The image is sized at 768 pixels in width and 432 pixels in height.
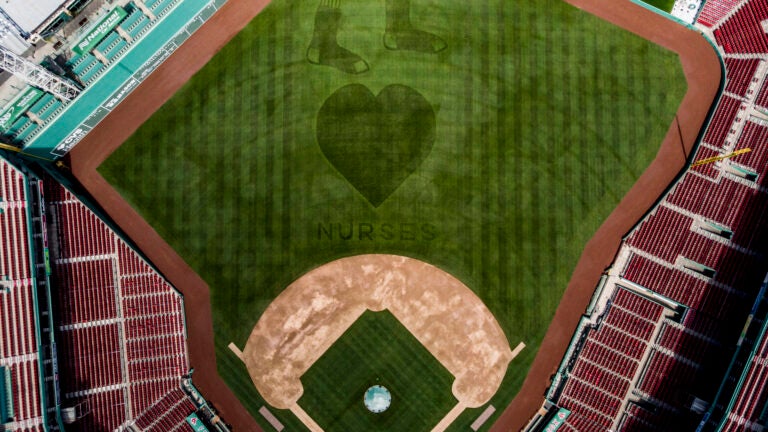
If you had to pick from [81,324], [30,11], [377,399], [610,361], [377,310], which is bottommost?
[81,324]

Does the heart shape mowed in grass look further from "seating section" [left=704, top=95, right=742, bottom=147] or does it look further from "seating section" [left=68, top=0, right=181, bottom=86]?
"seating section" [left=704, top=95, right=742, bottom=147]

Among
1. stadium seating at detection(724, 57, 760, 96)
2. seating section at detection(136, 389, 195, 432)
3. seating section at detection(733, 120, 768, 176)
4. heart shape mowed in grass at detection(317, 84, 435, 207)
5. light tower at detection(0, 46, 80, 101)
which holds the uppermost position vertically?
stadium seating at detection(724, 57, 760, 96)

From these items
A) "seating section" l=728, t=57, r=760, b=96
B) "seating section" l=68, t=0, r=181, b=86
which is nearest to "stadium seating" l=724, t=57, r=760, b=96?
"seating section" l=728, t=57, r=760, b=96

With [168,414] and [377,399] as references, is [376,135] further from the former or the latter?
[168,414]

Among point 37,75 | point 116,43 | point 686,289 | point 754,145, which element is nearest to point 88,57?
point 116,43

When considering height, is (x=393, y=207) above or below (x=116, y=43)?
below

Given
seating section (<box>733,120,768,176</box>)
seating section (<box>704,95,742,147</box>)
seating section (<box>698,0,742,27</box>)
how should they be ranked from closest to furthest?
seating section (<box>733,120,768,176</box>)
seating section (<box>704,95,742,147</box>)
seating section (<box>698,0,742,27</box>)
